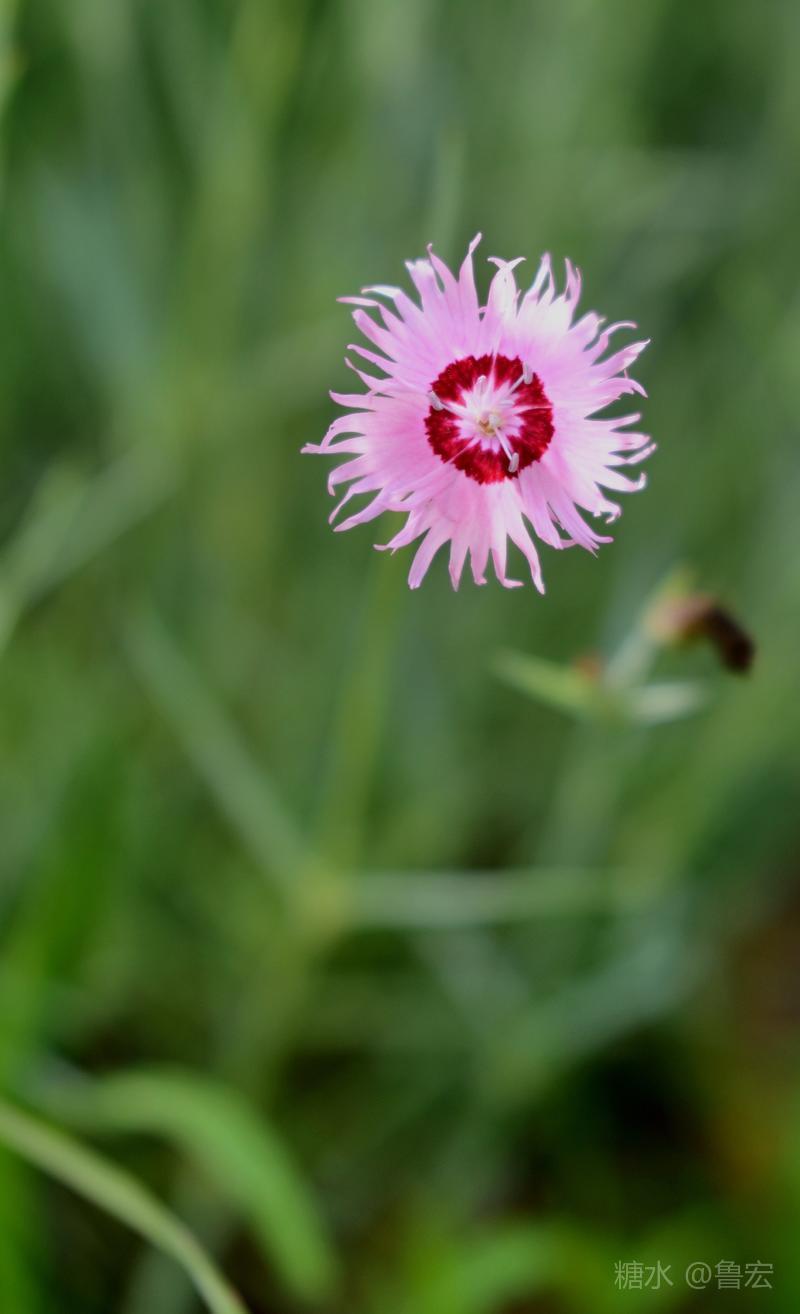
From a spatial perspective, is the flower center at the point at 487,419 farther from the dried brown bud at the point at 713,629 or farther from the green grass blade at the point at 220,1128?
the green grass blade at the point at 220,1128

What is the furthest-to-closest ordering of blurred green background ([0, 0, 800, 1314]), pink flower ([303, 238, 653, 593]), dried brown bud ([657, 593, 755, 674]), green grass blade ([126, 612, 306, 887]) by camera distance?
1. blurred green background ([0, 0, 800, 1314])
2. green grass blade ([126, 612, 306, 887])
3. dried brown bud ([657, 593, 755, 674])
4. pink flower ([303, 238, 653, 593])

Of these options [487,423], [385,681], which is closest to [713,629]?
[487,423]

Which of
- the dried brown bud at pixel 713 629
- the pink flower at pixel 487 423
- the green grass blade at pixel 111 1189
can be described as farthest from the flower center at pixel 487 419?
the green grass blade at pixel 111 1189

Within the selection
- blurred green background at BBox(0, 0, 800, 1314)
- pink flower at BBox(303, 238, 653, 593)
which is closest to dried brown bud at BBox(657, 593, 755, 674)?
pink flower at BBox(303, 238, 653, 593)

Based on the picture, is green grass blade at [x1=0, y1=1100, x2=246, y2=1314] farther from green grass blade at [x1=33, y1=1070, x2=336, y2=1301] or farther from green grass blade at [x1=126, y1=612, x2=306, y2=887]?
green grass blade at [x1=126, y1=612, x2=306, y2=887]

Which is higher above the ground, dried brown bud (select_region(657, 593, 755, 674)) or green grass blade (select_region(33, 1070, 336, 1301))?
dried brown bud (select_region(657, 593, 755, 674))

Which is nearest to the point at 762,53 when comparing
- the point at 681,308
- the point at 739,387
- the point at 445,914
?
the point at 681,308
